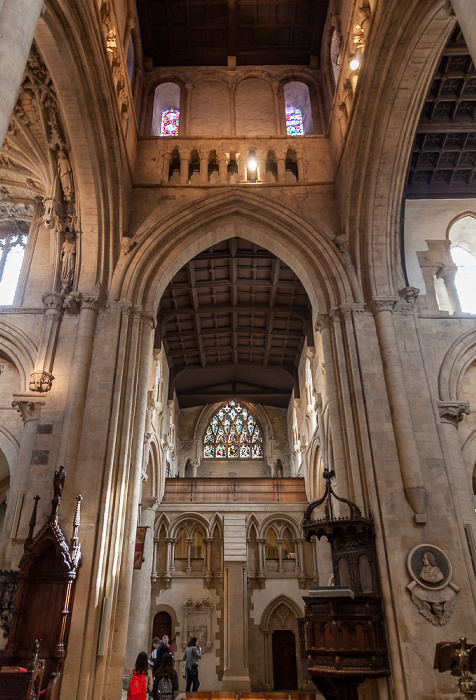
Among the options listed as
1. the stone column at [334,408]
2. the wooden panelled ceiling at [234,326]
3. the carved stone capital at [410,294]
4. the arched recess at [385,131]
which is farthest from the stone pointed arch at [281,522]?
the carved stone capital at [410,294]

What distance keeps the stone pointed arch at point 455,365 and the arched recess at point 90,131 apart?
7.66 meters

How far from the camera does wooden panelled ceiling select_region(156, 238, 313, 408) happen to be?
17500 millimetres

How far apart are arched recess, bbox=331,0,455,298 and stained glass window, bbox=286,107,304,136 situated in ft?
11.0

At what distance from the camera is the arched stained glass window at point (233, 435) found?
88.4 feet

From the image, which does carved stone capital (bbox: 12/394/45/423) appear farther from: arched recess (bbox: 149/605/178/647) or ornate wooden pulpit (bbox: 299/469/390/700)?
arched recess (bbox: 149/605/178/647)

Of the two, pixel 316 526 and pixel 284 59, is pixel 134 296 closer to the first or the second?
pixel 316 526

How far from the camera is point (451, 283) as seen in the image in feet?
42.0

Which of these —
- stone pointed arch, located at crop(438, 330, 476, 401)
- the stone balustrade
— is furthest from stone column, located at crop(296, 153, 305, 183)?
stone pointed arch, located at crop(438, 330, 476, 401)

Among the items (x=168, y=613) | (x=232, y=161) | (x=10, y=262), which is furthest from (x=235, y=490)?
(x=232, y=161)

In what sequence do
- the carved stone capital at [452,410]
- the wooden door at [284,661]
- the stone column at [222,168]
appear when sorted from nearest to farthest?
the carved stone capital at [452,410], the stone column at [222,168], the wooden door at [284,661]

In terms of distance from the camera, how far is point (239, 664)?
16000 mm

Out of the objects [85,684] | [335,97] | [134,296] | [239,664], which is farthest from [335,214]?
[239,664]

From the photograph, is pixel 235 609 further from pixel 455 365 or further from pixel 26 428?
pixel 455 365

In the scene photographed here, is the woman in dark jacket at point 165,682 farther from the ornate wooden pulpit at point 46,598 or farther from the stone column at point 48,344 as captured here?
the stone column at point 48,344
